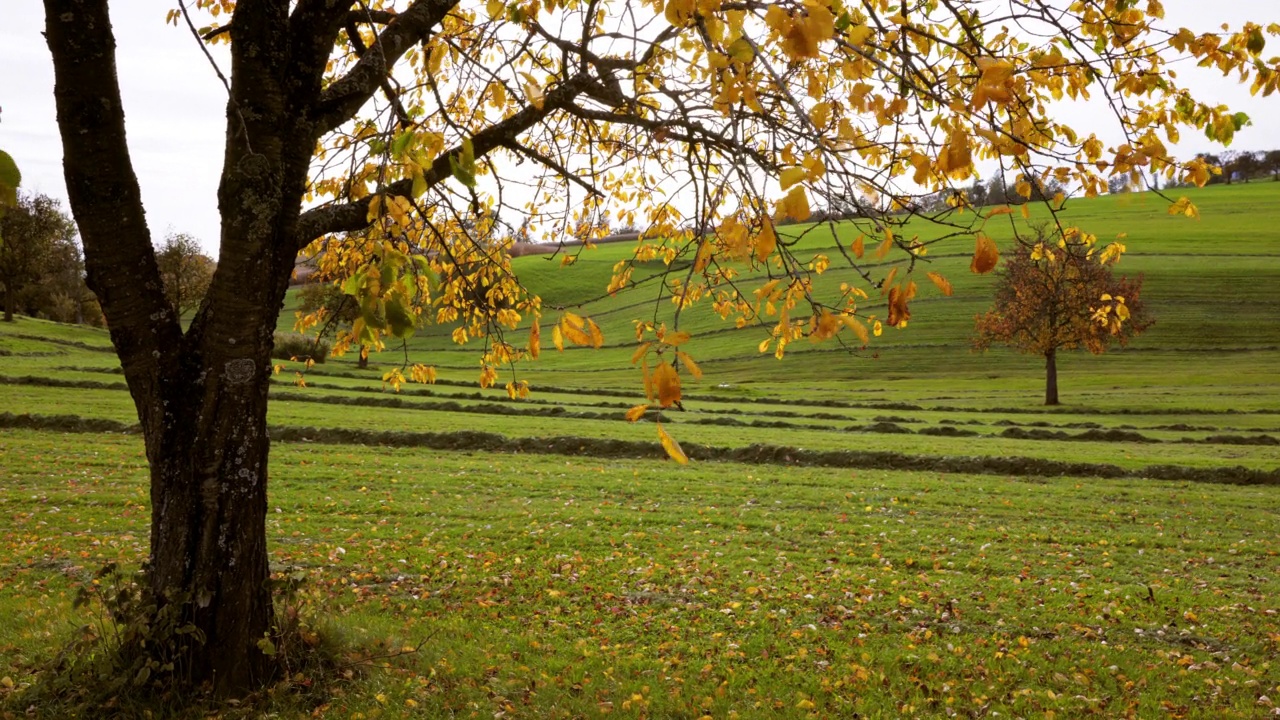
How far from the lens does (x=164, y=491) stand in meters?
5.02

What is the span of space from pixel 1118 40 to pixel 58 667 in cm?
822

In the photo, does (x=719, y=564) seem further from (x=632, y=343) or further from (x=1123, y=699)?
(x=632, y=343)

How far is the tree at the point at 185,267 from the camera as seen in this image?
59.9 meters

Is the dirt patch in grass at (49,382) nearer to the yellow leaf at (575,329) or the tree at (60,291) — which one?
the yellow leaf at (575,329)

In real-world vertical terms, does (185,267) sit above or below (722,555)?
above

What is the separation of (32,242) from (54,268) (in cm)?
492

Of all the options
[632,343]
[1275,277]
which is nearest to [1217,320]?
[1275,277]

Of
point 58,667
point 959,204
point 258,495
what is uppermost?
point 959,204

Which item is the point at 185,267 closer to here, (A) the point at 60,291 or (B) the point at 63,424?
(A) the point at 60,291

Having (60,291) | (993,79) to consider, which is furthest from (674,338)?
(60,291)

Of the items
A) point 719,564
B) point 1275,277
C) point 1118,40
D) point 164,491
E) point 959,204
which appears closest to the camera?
point 959,204

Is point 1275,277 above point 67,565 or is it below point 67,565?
above

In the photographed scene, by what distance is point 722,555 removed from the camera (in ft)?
32.7

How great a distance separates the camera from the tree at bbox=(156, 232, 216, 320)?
5994 centimetres
